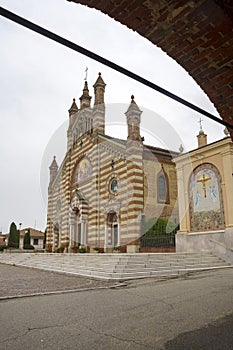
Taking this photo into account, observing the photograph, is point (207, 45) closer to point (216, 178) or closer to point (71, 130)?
point (216, 178)

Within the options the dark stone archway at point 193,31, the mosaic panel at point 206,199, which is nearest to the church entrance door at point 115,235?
the mosaic panel at point 206,199

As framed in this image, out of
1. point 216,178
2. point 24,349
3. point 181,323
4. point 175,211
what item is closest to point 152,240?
point 175,211

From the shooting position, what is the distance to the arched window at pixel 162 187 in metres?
23.7

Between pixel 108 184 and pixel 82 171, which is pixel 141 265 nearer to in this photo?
pixel 108 184

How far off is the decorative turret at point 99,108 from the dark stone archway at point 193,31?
22754 millimetres

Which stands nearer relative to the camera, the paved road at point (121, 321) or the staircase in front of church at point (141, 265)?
the paved road at point (121, 321)

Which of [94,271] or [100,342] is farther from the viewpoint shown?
[94,271]

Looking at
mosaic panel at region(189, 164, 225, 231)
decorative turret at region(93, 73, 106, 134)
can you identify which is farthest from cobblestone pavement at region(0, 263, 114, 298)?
decorative turret at region(93, 73, 106, 134)

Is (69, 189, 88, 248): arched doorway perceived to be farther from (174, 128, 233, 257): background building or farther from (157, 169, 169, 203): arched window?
(174, 128, 233, 257): background building

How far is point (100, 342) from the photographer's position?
3689 mm

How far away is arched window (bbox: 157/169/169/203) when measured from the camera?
2370 centimetres

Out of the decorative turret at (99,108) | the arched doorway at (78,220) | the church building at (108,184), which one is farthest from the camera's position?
the decorative turret at (99,108)

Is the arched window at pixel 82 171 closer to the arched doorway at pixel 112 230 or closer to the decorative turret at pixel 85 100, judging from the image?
the arched doorway at pixel 112 230

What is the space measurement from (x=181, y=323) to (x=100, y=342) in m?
1.38
